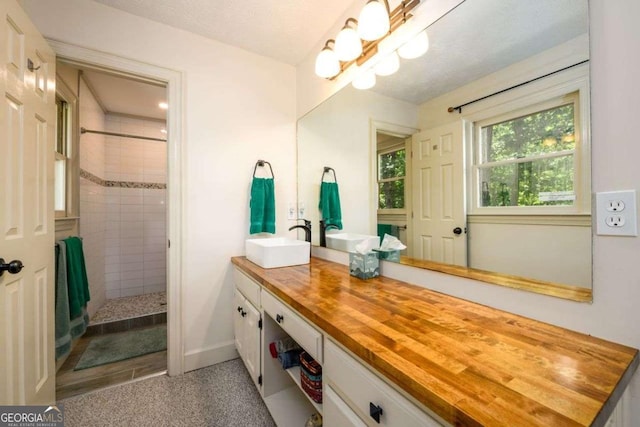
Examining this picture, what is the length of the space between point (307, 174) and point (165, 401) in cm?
174

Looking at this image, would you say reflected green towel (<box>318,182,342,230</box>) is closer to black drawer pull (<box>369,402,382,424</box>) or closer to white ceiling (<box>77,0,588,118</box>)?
white ceiling (<box>77,0,588,118</box>)

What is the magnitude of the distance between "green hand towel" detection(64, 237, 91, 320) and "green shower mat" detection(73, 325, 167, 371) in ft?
1.16

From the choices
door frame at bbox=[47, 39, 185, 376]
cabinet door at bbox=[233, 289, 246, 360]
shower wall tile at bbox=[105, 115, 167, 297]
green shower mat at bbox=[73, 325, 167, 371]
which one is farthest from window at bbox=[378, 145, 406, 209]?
shower wall tile at bbox=[105, 115, 167, 297]

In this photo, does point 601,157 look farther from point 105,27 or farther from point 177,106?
point 105,27

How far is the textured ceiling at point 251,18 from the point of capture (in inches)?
61.4

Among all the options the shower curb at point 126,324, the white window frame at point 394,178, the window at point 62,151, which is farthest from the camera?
the shower curb at point 126,324

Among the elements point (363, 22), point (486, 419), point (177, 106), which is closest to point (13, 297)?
point (177, 106)

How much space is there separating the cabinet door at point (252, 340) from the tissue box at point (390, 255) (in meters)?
0.73

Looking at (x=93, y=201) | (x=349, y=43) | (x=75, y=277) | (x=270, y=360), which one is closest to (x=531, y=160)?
(x=349, y=43)

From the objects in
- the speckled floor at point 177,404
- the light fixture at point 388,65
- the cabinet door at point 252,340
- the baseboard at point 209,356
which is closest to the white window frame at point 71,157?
the speckled floor at point 177,404

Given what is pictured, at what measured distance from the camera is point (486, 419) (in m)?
0.43

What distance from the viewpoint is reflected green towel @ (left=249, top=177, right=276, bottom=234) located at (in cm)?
195

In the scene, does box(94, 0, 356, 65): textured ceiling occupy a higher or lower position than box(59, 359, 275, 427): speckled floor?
higher

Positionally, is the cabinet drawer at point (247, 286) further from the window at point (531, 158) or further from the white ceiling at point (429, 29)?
the white ceiling at point (429, 29)
